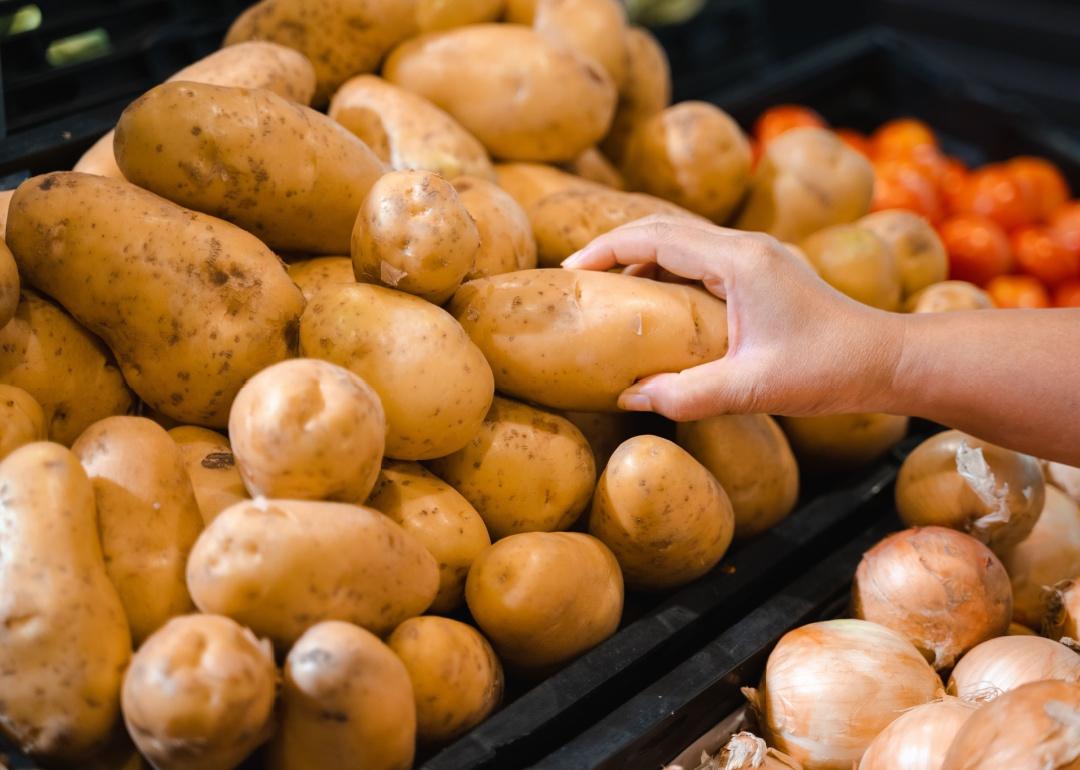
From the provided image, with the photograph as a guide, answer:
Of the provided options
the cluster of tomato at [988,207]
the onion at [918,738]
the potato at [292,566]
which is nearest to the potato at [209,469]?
the potato at [292,566]

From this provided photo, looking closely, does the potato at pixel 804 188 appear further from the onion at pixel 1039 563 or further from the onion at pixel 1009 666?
the onion at pixel 1009 666

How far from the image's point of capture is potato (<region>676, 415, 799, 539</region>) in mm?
1230

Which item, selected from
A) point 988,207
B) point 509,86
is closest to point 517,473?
point 509,86

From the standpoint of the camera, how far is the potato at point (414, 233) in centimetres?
101

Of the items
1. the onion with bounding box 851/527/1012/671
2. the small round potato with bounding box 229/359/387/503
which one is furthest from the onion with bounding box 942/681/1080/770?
the small round potato with bounding box 229/359/387/503

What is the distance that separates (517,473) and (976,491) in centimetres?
59

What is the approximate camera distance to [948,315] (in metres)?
1.19

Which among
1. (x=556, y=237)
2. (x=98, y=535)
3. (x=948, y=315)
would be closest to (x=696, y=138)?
(x=556, y=237)

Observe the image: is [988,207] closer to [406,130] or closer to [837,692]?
[406,130]

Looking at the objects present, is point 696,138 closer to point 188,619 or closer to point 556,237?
point 556,237

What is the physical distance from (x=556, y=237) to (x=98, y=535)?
726mm

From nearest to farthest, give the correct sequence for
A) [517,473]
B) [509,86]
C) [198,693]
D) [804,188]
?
[198,693] < [517,473] < [509,86] < [804,188]

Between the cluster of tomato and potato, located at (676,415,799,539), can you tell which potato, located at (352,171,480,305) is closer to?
potato, located at (676,415,799,539)

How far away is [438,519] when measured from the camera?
3.35 ft
